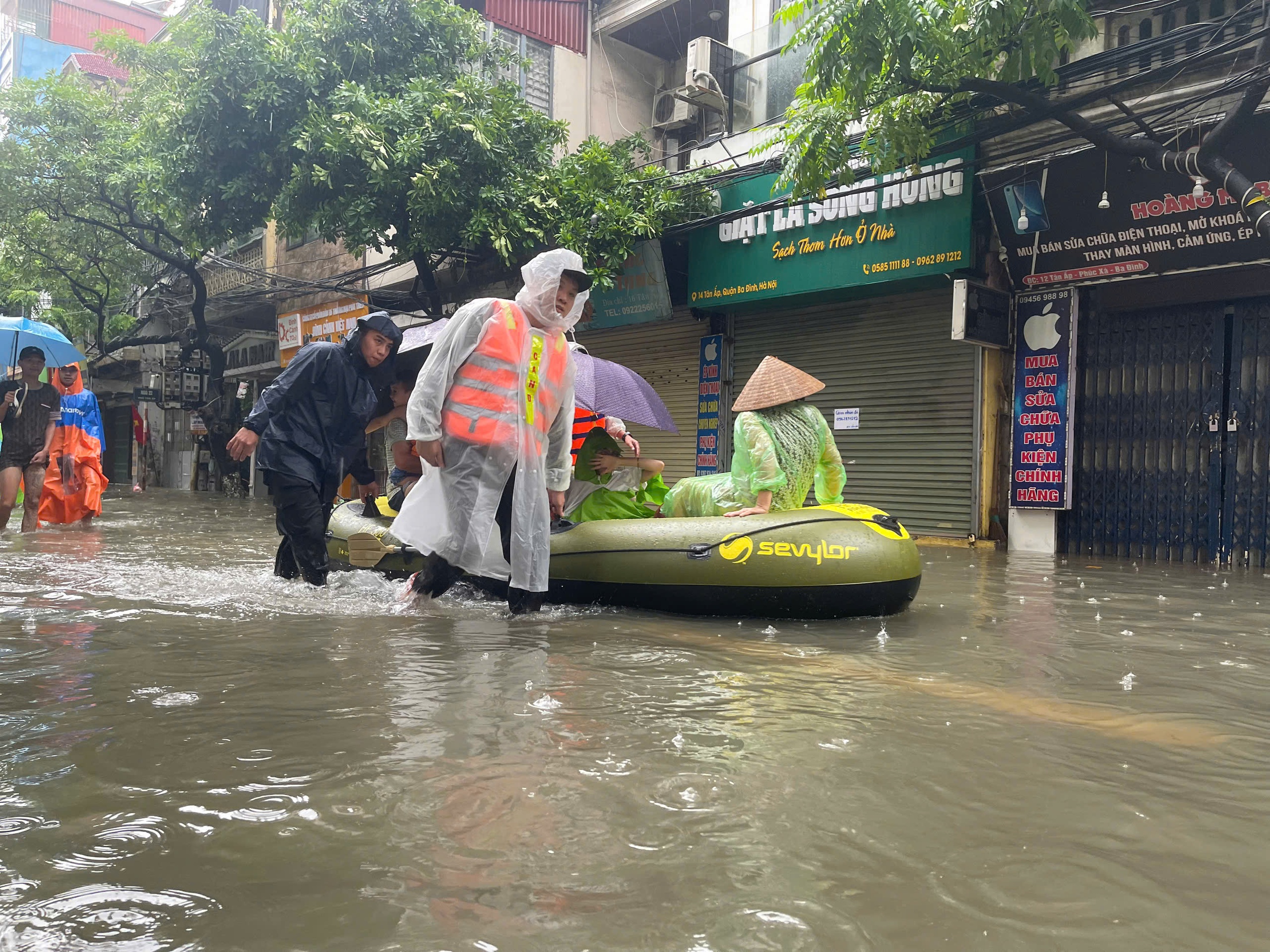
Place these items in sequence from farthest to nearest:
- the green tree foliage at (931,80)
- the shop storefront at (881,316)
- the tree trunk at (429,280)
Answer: the tree trunk at (429,280) < the shop storefront at (881,316) < the green tree foliage at (931,80)

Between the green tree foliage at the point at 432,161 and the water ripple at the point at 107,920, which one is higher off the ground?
the green tree foliage at the point at 432,161

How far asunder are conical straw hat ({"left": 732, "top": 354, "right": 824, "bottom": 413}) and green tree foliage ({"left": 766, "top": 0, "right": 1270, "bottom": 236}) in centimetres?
364

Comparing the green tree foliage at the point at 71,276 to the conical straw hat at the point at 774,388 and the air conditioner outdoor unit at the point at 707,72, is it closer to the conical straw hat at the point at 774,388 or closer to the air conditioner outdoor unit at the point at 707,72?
the air conditioner outdoor unit at the point at 707,72

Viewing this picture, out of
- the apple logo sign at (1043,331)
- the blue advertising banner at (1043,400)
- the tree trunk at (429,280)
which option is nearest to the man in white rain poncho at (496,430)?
the blue advertising banner at (1043,400)

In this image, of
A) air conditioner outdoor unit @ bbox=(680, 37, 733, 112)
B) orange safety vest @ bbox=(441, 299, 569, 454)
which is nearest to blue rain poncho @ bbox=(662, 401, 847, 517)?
orange safety vest @ bbox=(441, 299, 569, 454)

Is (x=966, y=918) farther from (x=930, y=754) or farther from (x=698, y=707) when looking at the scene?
(x=698, y=707)

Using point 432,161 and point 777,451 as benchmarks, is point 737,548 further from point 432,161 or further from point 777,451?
point 432,161

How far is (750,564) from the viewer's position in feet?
15.0

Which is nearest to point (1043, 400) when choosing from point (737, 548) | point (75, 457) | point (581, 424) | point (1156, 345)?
point (1156, 345)

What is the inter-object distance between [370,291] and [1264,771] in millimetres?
16267

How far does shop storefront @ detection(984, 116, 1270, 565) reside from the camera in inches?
325

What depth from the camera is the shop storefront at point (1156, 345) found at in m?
8.26

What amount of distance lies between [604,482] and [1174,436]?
244 inches

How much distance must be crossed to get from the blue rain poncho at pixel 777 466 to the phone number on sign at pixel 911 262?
4.85m
